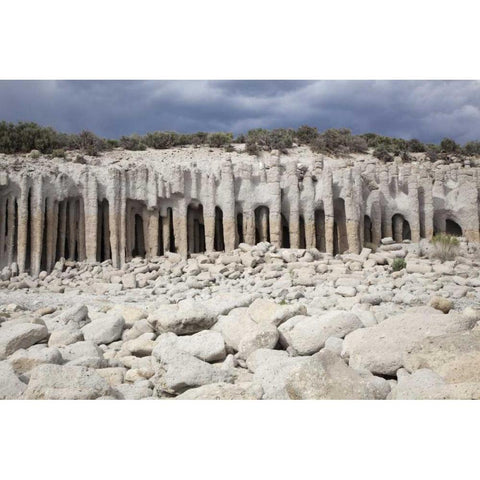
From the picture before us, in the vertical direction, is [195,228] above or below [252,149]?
below

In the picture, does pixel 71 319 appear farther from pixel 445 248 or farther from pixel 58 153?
pixel 58 153

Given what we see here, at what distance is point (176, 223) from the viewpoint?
13.0 m

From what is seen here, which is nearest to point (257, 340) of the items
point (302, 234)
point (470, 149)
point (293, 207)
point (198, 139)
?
point (293, 207)

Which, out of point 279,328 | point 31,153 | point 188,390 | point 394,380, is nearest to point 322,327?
point 279,328

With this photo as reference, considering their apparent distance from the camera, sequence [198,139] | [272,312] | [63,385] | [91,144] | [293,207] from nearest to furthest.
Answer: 1. [63,385]
2. [272,312]
3. [293,207]
4. [91,144]
5. [198,139]

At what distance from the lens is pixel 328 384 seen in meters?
3.73

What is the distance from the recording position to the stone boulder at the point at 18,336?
5277 millimetres

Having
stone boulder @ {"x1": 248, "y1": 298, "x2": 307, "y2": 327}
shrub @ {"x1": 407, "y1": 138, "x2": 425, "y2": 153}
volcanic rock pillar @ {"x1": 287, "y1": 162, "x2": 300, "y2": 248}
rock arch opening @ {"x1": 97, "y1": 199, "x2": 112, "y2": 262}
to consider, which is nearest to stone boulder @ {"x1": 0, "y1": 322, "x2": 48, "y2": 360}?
stone boulder @ {"x1": 248, "y1": 298, "x2": 307, "y2": 327}

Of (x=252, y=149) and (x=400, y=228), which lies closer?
(x=400, y=228)

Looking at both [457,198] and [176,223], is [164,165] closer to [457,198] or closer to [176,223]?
[176,223]

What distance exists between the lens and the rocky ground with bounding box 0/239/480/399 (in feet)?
12.6

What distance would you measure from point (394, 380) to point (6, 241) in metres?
9.98

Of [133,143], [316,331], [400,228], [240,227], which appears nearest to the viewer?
[316,331]

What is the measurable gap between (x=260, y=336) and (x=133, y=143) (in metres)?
15.9
